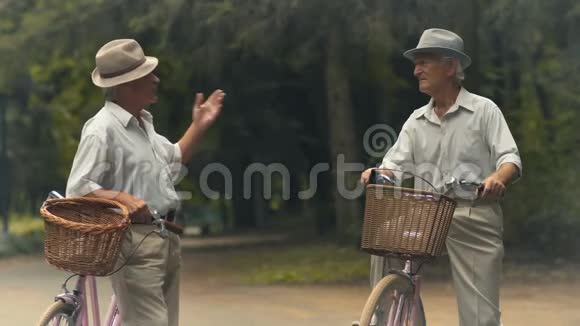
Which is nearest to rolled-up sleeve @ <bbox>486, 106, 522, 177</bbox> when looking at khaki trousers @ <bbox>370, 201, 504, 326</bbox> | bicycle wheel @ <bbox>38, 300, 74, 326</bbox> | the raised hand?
khaki trousers @ <bbox>370, 201, 504, 326</bbox>

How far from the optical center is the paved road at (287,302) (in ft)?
30.5

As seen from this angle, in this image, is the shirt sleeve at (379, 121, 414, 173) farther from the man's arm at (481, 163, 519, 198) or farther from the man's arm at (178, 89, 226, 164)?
the man's arm at (178, 89, 226, 164)

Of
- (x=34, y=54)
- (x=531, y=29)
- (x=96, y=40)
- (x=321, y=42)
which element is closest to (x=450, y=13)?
(x=531, y=29)

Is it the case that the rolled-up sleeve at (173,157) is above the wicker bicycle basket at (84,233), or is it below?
above

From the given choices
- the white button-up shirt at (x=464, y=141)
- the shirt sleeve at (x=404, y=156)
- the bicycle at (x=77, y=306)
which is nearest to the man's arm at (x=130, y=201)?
the bicycle at (x=77, y=306)

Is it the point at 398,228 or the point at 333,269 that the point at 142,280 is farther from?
the point at 333,269

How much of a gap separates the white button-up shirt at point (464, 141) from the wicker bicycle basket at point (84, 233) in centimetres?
169

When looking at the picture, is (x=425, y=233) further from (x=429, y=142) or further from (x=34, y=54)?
(x=34, y=54)

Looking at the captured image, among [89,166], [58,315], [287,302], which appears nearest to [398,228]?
[89,166]

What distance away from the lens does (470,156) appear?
5.38m

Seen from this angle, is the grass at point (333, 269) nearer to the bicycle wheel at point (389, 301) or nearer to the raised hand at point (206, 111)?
the bicycle wheel at point (389, 301)

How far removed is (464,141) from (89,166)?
1.83m

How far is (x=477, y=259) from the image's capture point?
5.38 m

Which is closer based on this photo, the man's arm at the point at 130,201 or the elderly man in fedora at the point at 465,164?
the man's arm at the point at 130,201
